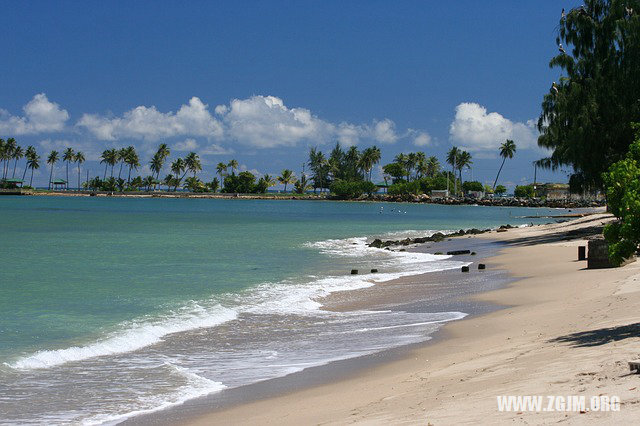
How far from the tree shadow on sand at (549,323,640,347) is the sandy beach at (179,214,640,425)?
0.7 inches

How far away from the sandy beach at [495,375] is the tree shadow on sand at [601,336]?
0.02 meters

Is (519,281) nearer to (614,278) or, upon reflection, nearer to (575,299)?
(614,278)

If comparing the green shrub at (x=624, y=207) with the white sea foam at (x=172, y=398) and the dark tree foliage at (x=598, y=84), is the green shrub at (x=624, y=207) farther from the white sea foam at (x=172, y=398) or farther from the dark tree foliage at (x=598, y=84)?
the dark tree foliage at (x=598, y=84)

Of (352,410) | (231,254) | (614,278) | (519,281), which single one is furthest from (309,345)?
(231,254)

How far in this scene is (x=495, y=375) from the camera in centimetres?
858

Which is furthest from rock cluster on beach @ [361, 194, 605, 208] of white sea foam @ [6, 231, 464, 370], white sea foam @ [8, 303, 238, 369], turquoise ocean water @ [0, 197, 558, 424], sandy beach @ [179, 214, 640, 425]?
sandy beach @ [179, 214, 640, 425]

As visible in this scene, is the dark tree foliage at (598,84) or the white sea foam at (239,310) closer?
the white sea foam at (239,310)

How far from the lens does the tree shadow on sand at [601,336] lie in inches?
383

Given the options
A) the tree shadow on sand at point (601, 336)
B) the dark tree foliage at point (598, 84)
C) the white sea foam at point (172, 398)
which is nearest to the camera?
the white sea foam at point (172, 398)

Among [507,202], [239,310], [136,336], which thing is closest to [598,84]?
[239,310]

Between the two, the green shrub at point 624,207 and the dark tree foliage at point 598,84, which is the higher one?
the dark tree foliage at point 598,84

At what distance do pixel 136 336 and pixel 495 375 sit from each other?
28.4ft

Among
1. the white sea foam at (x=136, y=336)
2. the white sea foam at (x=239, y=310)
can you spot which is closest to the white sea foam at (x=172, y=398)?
the white sea foam at (x=136, y=336)

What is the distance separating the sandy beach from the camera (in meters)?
6.86
